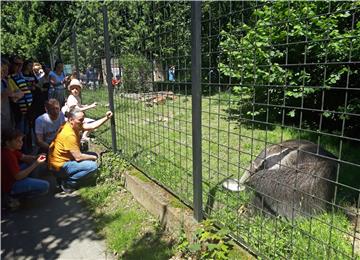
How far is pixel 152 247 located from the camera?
11.0 ft

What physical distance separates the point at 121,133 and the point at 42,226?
5.96ft

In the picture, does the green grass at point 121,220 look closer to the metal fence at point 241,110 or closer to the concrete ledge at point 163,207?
the concrete ledge at point 163,207

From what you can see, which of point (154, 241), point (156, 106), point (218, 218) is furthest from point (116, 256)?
point (156, 106)

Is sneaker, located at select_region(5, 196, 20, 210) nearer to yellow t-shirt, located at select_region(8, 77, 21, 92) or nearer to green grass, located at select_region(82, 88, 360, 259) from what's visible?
green grass, located at select_region(82, 88, 360, 259)

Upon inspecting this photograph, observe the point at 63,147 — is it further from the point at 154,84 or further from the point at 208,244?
the point at 208,244

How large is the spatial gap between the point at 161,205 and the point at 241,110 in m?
1.32

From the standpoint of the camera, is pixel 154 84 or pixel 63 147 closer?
pixel 154 84

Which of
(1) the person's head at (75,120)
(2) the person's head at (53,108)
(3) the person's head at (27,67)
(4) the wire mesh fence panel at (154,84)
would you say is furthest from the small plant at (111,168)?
(3) the person's head at (27,67)

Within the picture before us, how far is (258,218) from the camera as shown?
2.99 m

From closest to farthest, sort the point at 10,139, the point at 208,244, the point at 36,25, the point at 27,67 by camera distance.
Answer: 1. the point at 208,244
2. the point at 10,139
3. the point at 27,67
4. the point at 36,25

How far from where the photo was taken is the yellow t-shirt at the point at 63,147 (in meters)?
4.78

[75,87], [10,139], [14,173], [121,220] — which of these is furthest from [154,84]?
[75,87]

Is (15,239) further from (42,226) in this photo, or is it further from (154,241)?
(154,241)

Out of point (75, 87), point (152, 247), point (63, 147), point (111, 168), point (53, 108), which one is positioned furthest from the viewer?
point (75, 87)
